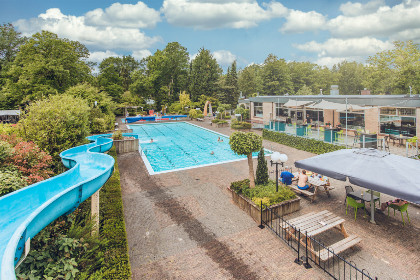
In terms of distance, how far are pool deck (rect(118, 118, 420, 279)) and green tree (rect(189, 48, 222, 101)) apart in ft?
153

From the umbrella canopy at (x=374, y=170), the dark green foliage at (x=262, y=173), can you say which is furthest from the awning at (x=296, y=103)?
the umbrella canopy at (x=374, y=170)

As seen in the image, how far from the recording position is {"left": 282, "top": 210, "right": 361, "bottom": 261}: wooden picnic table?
609 cm

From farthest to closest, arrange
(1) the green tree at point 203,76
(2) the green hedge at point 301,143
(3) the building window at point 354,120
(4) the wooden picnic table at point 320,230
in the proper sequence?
(1) the green tree at point 203,76, (3) the building window at point 354,120, (2) the green hedge at point 301,143, (4) the wooden picnic table at point 320,230

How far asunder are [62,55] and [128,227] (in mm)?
26861

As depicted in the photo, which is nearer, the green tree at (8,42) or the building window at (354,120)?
the building window at (354,120)

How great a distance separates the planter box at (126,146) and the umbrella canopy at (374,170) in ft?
47.2

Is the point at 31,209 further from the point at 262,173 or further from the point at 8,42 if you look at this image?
the point at 8,42

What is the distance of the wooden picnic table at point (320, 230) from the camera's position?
6094mm

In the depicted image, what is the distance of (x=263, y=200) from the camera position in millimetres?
8562

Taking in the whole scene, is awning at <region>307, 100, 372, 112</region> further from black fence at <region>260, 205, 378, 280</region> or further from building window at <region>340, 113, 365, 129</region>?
black fence at <region>260, 205, 378, 280</region>

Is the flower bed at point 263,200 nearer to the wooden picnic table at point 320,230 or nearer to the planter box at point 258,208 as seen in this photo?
the planter box at point 258,208

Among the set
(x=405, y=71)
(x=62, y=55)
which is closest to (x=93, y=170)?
(x=62, y=55)

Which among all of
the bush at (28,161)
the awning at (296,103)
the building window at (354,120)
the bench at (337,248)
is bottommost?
the bench at (337,248)

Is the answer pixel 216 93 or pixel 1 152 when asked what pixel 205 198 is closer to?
pixel 1 152
